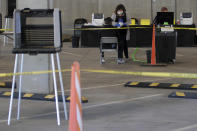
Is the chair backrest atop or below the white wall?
below

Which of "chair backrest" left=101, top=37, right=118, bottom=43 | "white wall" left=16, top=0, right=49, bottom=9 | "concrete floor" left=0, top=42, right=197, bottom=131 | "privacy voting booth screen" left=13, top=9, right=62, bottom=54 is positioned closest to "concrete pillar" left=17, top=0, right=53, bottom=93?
"white wall" left=16, top=0, right=49, bottom=9

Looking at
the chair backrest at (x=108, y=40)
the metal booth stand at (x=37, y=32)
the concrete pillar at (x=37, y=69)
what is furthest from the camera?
the chair backrest at (x=108, y=40)

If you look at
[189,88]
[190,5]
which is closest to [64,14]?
[190,5]

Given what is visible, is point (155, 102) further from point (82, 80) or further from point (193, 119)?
point (82, 80)

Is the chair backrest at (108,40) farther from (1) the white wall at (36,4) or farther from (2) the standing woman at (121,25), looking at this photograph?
(1) the white wall at (36,4)

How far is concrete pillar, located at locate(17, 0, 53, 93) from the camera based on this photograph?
920cm

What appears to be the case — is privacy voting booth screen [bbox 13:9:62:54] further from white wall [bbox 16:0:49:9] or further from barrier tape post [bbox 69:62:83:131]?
barrier tape post [bbox 69:62:83:131]

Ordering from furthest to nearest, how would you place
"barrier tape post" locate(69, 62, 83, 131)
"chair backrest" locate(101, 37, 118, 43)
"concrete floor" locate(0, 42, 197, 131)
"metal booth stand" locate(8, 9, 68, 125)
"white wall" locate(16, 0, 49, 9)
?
1. "chair backrest" locate(101, 37, 118, 43)
2. "white wall" locate(16, 0, 49, 9)
3. "metal booth stand" locate(8, 9, 68, 125)
4. "concrete floor" locate(0, 42, 197, 131)
5. "barrier tape post" locate(69, 62, 83, 131)

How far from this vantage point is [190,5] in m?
28.9

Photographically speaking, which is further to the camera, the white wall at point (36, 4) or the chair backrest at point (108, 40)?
the chair backrest at point (108, 40)

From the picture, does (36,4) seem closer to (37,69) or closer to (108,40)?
(37,69)

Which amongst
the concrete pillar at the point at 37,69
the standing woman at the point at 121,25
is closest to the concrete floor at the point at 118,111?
the concrete pillar at the point at 37,69

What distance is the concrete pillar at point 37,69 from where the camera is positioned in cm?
920

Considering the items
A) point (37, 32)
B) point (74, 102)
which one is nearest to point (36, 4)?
point (37, 32)
